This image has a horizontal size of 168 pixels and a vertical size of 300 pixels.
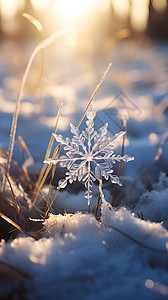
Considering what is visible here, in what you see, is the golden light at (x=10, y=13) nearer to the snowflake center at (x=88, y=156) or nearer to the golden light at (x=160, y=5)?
the golden light at (x=160, y=5)

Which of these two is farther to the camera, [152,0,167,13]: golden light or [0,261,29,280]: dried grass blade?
[152,0,167,13]: golden light

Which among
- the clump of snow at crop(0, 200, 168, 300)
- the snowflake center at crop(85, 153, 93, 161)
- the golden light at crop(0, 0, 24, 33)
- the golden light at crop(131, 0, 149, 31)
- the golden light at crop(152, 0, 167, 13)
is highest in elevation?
the golden light at crop(0, 0, 24, 33)

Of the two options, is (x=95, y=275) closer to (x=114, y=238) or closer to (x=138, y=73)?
(x=114, y=238)

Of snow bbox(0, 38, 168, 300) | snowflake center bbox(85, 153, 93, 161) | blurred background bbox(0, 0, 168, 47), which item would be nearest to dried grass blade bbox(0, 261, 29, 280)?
snow bbox(0, 38, 168, 300)

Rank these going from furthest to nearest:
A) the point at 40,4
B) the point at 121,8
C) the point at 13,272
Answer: the point at 40,4 < the point at 121,8 < the point at 13,272

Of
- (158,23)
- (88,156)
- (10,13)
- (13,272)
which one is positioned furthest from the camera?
(158,23)

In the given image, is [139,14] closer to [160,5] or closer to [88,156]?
[160,5]

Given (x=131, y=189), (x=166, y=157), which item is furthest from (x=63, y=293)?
(x=166, y=157)

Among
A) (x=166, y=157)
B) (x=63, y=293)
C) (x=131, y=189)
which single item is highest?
(x=166, y=157)

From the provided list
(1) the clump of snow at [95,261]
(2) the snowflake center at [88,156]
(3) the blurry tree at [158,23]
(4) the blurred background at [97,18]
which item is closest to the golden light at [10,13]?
(4) the blurred background at [97,18]

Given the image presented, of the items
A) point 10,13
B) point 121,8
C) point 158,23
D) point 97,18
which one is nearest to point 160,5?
point 158,23

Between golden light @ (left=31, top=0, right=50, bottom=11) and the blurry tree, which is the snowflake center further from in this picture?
the blurry tree
